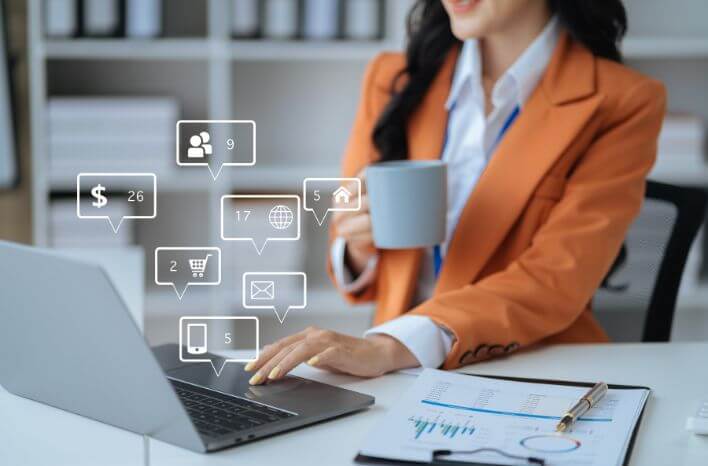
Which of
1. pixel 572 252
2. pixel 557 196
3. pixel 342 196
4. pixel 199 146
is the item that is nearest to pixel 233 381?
pixel 199 146

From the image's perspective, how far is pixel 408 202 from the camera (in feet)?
4.18

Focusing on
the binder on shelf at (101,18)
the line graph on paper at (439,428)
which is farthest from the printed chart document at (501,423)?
the binder on shelf at (101,18)

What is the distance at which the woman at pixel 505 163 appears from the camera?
51.6 inches

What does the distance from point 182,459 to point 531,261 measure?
0.72 m

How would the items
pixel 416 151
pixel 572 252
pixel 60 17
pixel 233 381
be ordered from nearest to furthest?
pixel 233 381
pixel 572 252
pixel 416 151
pixel 60 17

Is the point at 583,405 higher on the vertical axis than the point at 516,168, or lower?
lower

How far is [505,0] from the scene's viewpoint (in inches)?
61.9

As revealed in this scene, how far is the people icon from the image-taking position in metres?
1.11

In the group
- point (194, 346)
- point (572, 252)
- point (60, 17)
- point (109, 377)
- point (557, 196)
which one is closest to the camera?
point (109, 377)

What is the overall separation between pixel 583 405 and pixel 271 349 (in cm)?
36

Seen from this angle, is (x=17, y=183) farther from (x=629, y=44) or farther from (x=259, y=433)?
(x=259, y=433)

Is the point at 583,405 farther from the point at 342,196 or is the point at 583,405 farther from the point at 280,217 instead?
the point at 342,196

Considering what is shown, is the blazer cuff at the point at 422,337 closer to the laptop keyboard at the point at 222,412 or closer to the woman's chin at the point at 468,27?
the laptop keyboard at the point at 222,412

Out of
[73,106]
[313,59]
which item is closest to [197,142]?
[73,106]
